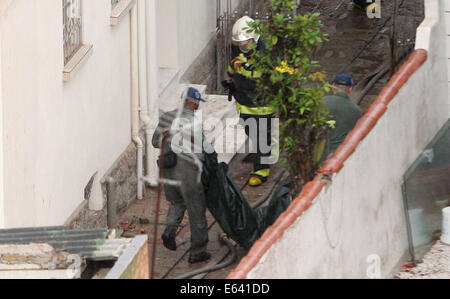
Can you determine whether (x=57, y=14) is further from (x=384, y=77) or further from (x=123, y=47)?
(x=384, y=77)

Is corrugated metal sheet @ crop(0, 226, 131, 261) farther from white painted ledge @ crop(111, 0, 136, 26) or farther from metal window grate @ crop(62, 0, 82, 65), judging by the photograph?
white painted ledge @ crop(111, 0, 136, 26)

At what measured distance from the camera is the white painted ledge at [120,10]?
13.8 metres

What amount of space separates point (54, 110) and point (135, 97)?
2672 millimetres

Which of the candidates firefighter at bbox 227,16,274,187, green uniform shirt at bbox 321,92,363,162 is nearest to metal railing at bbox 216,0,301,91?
firefighter at bbox 227,16,274,187

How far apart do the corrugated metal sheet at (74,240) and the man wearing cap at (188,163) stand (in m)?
2.55

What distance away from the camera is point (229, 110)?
620 inches

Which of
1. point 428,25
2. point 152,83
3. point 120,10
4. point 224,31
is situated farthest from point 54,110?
point 224,31

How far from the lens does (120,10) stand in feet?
45.8

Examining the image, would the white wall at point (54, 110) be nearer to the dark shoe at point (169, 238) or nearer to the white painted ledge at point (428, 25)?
the dark shoe at point (169, 238)

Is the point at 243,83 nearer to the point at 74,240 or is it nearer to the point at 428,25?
the point at 428,25

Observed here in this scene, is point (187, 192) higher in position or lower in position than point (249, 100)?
lower

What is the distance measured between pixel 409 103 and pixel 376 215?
1342mm

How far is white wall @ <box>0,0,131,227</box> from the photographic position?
11016 millimetres

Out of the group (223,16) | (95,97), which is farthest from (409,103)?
(223,16)
